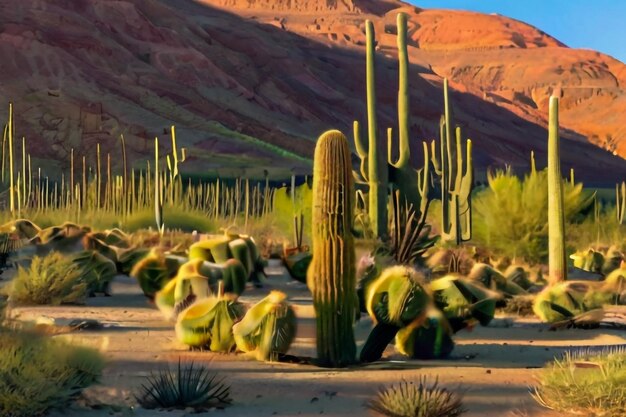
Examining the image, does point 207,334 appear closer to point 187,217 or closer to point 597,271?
point 597,271

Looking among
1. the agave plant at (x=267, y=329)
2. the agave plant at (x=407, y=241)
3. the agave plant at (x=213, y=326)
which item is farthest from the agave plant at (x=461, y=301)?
the agave plant at (x=407, y=241)

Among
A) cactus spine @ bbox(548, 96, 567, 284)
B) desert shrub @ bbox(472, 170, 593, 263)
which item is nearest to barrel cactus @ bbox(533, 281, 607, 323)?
cactus spine @ bbox(548, 96, 567, 284)

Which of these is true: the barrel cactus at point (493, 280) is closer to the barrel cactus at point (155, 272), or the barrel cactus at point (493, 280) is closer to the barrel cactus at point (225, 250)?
the barrel cactus at point (225, 250)

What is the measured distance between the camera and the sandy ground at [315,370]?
7402 mm

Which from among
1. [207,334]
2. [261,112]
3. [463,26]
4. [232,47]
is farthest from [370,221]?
[463,26]

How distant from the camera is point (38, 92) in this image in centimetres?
6694

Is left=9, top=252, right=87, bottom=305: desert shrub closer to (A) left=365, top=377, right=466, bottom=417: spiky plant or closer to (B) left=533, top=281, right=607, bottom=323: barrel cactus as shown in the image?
(B) left=533, top=281, right=607, bottom=323: barrel cactus

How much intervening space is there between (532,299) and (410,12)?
15697 centimetres

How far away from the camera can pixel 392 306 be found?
30.4ft

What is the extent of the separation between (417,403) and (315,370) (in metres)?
2.03

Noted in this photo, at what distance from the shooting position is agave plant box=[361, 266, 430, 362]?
9266 mm

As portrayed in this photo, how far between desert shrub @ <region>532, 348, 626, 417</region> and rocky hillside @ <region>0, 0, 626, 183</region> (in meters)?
28.7

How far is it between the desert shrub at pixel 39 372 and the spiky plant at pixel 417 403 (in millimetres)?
2095

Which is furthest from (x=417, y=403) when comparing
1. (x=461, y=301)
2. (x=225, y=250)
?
(x=225, y=250)
